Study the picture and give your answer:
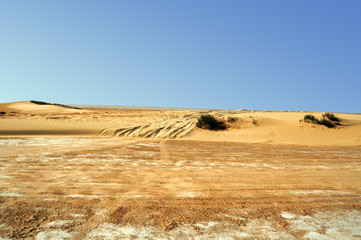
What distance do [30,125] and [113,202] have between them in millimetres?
15771

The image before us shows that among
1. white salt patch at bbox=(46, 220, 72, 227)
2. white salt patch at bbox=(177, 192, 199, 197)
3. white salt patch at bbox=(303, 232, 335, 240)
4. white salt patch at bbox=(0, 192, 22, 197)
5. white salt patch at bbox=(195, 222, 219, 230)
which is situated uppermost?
white salt patch at bbox=(0, 192, 22, 197)

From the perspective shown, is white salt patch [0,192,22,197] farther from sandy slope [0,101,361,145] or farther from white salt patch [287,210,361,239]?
sandy slope [0,101,361,145]

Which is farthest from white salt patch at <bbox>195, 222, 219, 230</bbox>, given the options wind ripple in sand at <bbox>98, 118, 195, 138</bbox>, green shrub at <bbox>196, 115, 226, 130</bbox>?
green shrub at <bbox>196, 115, 226, 130</bbox>

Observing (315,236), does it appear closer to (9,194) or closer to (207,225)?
(207,225)

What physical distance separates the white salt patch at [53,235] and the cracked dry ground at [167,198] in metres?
0.01

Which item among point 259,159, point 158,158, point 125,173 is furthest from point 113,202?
point 259,159

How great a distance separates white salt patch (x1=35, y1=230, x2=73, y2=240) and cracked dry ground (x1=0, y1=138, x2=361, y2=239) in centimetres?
1

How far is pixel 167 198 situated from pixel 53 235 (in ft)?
A: 5.42

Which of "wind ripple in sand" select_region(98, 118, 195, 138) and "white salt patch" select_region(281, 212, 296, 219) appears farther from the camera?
"wind ripple in sand" select_region(98, 118, 195, 138)

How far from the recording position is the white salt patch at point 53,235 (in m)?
2.73

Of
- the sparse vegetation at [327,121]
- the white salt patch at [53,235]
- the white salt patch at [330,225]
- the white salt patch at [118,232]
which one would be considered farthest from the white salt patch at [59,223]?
the sparse vegetation at [327,121]

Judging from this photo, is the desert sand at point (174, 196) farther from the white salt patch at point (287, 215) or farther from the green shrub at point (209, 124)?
the green shrub at point (209, 124)

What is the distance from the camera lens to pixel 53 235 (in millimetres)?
2787

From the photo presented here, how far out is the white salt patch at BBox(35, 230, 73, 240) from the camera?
107 inches
